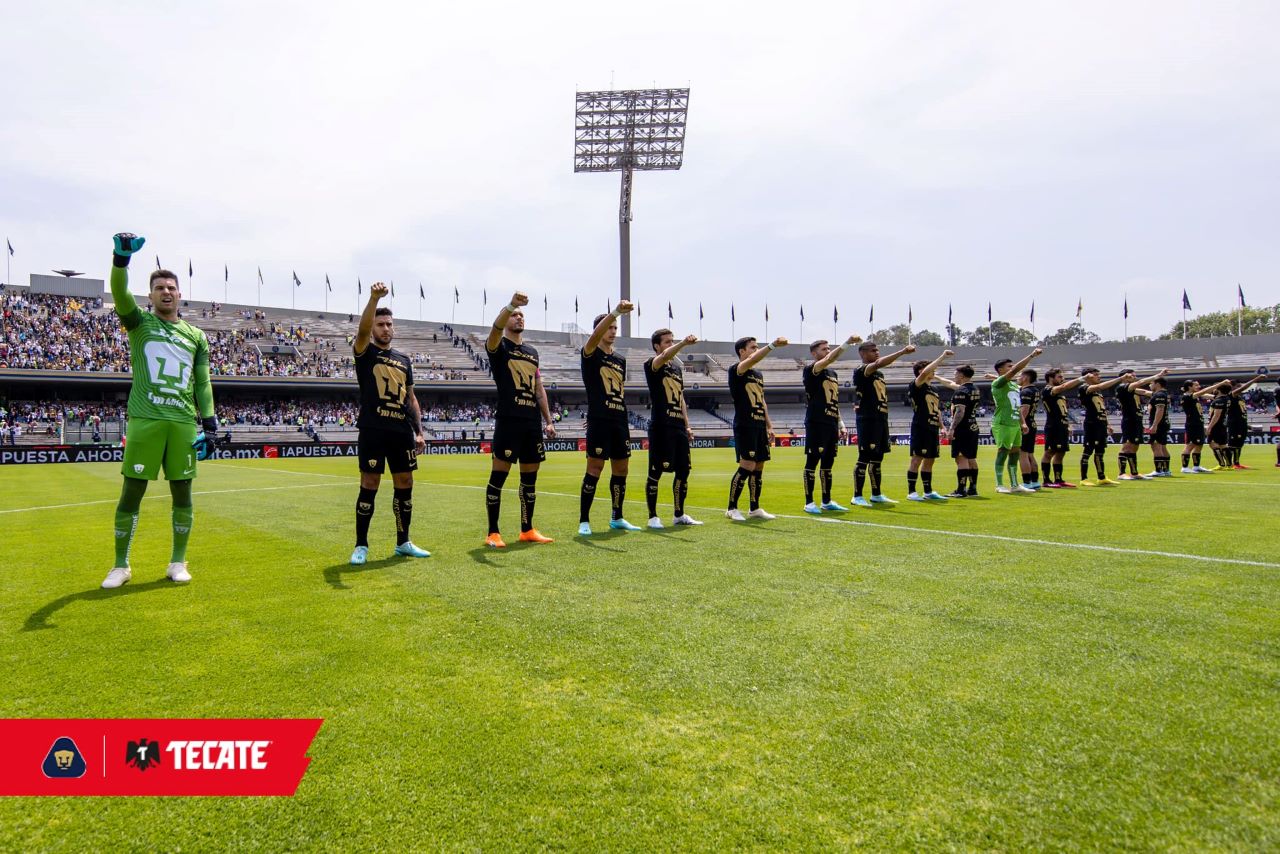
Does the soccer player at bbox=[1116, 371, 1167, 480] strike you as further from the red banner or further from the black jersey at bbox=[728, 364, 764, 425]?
the red banner

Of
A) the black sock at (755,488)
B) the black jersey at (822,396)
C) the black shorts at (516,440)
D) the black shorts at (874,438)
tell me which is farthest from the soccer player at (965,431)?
the black shorts at (516,440)

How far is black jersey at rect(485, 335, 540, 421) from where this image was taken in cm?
732

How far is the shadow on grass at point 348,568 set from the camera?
536 centimetres

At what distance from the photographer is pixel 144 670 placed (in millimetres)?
3355

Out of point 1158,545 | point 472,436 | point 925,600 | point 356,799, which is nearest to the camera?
point 356,799

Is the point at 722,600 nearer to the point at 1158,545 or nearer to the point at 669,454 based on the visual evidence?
the point at 669,454

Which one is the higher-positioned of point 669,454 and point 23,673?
point 669,454

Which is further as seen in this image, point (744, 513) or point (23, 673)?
point (744, 513)

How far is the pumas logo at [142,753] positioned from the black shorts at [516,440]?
4.77m

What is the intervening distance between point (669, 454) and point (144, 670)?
19.5ft

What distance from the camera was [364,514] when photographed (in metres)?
6.46

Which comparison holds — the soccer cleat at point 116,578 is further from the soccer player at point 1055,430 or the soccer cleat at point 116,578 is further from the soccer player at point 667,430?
the soccer player at point 1055,430

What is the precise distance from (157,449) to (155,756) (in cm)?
366

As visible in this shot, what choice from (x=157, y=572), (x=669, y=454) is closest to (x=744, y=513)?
(x=669, y=454)
